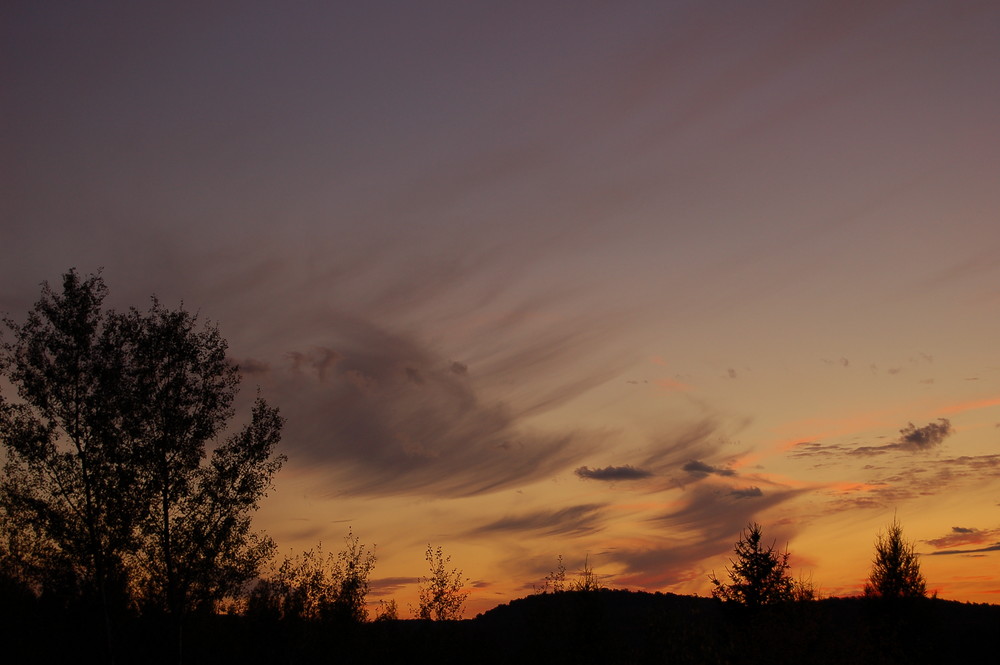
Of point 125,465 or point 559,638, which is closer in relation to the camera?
point 125,465

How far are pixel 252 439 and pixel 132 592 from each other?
56.5 ft

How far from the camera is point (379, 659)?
72.8 meters

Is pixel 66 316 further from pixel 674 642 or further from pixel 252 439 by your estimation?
pixel 674 642

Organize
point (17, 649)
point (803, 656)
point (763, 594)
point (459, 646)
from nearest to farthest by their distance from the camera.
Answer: point (803, 656) → point (17, 649) → point (763, 594) → point (459, 646)

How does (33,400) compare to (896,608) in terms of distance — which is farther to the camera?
(896,608)

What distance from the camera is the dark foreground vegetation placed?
52.5m

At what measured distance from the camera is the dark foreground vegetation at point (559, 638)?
52.5 meters

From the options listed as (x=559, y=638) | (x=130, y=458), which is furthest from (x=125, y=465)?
(x=559, y=638)

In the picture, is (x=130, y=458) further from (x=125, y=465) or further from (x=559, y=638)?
(x=559, y=638)

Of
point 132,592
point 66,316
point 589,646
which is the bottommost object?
point 589,646

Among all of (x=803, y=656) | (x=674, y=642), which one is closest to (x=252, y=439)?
(x=674, y=642)

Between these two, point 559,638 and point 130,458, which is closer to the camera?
point 130,458

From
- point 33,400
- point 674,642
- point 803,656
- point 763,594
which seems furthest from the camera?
point 763,594

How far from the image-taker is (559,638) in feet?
277
